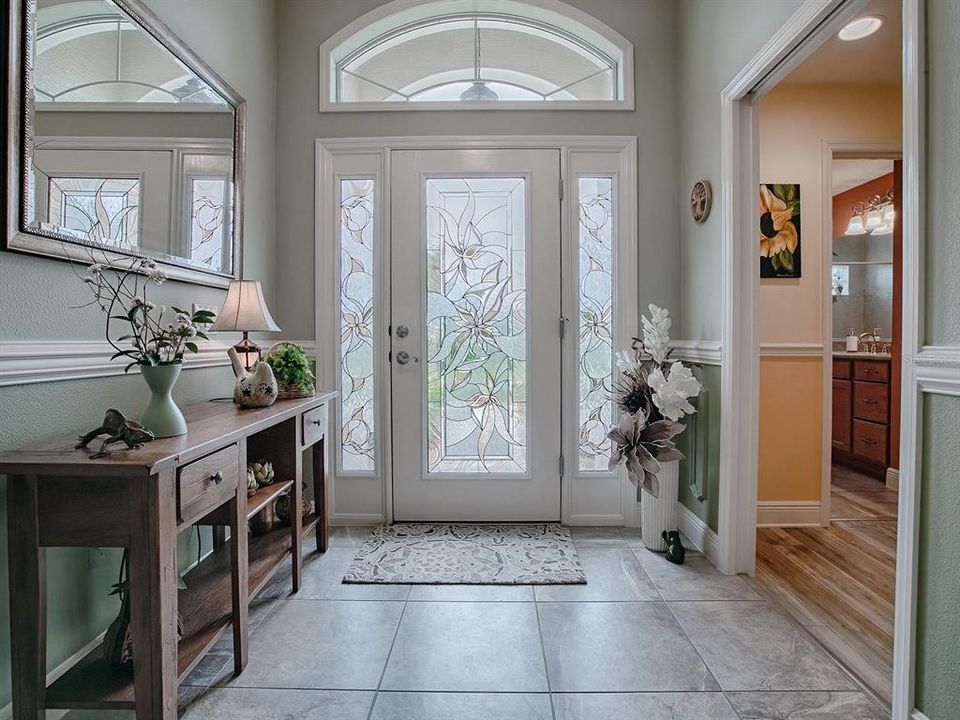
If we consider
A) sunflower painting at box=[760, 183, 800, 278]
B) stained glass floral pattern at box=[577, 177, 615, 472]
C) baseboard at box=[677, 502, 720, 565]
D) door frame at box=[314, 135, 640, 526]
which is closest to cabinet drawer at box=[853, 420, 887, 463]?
sunflower painting at box=[760, 183, 800, 278]

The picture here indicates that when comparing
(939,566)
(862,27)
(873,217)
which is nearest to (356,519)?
(939,566)

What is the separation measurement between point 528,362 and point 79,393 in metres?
2.02

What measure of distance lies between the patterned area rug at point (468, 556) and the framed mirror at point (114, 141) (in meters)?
1.49

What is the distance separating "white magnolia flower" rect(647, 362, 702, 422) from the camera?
7.46 feet

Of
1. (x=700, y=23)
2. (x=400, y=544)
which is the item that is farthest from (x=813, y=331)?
(x=400, y=544)

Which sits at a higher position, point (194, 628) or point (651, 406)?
point (651, 406)

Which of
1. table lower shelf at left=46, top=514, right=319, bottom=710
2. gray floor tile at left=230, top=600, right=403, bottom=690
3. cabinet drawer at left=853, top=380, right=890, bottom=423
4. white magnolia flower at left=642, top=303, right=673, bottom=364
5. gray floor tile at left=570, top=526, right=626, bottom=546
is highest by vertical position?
white magnolia flower at left=642, top=303, right=673, bottom=364

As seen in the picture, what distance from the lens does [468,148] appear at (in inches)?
113

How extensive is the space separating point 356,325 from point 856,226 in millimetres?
4707

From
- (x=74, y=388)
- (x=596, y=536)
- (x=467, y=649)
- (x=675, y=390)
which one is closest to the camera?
(x=74, y=388)

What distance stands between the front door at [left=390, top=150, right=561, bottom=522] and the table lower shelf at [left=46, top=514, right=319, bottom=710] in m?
0.91

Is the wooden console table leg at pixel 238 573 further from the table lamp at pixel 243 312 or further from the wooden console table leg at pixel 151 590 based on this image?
the table lamp at pixel 243 312

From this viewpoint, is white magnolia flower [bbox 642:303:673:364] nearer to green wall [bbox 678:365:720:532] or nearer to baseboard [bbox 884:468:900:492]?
green wall [bbox 678:365:720:532]

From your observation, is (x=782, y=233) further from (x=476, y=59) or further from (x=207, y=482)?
(x=207, y=482)
